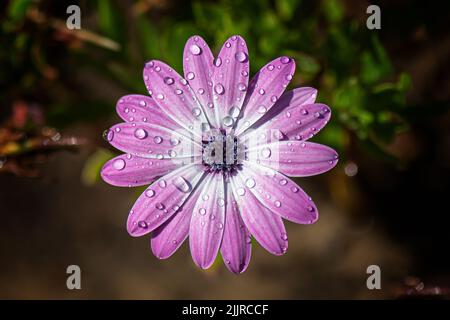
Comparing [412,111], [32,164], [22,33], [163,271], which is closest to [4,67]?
[22,33]

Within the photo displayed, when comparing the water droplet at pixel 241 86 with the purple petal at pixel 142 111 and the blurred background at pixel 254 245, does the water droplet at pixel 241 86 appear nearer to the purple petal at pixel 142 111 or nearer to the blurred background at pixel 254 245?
the purple petal at pixel 142 111

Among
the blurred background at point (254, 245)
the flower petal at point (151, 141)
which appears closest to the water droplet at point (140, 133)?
the flower petal at point (151, 141)

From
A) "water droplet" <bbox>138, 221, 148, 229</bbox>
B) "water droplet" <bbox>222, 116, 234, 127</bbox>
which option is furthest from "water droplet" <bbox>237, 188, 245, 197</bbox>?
"water droplet" <bbox>138, 221, 148, 229</bbox>

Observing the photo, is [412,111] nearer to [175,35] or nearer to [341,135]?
[341,135]

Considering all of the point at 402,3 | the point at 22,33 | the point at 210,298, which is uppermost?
the point at 402,3

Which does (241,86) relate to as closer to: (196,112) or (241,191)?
(196,112)

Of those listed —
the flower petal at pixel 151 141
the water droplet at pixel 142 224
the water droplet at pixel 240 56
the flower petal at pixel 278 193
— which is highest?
the water droplet at pixel 240 56

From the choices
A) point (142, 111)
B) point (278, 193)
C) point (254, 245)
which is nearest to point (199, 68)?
point (142, 111)
